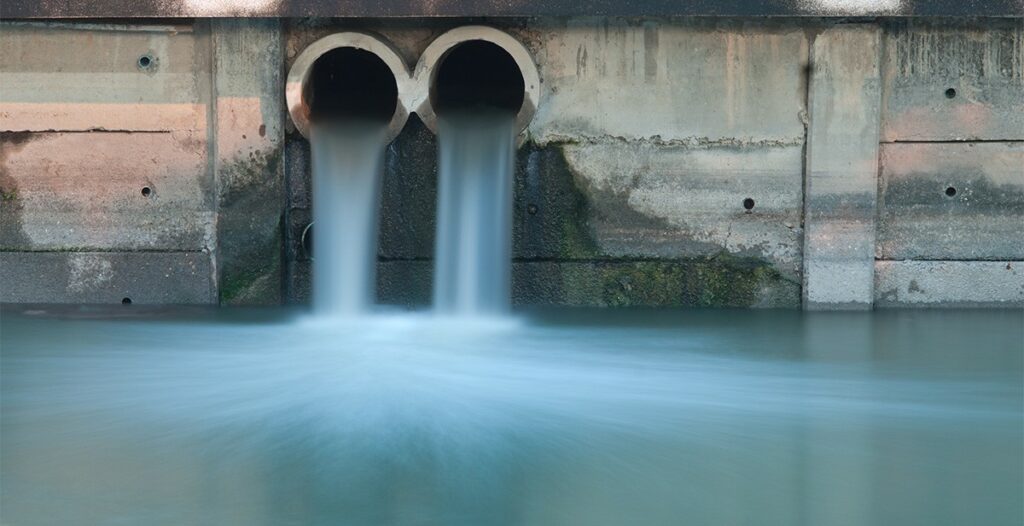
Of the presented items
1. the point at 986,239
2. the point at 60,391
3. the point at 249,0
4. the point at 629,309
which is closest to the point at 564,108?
the point at 629,309

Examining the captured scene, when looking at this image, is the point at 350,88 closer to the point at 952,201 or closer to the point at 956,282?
the point at 952,201

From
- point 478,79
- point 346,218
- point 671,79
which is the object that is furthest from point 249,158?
point 671,79

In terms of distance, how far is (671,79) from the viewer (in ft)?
23.1

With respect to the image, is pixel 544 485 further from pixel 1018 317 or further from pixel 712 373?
pixel 1018 317

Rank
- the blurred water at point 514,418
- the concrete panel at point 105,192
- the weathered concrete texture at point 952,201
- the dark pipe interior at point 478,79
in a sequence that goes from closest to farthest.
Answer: the blurred water at point 514,418, the weathered concrete texture at point 952,201, the concrete panel at point 105,192, the dark pipe interior at point 478,79

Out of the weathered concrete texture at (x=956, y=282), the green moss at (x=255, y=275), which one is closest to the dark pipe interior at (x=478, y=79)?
the green moss at (x=255, y=275)

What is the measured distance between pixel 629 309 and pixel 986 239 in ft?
6.10

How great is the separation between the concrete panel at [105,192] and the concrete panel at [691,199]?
1981mm

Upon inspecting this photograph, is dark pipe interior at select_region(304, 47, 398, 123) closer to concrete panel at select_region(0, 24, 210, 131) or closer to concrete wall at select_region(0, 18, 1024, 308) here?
concrete wall at select_region(0, 18, 1024, 308)

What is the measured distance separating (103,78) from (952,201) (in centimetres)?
440

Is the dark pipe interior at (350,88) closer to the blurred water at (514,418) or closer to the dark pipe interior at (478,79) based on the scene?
the dark pipe interior at (478,79)

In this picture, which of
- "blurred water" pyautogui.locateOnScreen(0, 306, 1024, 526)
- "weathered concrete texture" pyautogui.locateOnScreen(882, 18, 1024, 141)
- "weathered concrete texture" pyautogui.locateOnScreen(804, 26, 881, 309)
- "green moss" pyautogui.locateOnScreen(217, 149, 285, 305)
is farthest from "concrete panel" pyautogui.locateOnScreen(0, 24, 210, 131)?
"weathered concrete texture" pyautogui.locateOnScreen(882, 18, 1024, 141)

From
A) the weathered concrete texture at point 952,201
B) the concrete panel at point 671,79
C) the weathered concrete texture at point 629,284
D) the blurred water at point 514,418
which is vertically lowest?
the blurred water at point 514,418

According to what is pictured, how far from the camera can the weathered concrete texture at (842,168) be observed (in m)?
6.97
